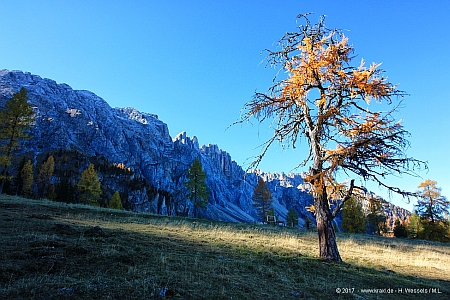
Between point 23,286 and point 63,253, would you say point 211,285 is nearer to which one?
point 23,286

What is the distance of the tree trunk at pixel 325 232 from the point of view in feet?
34.0

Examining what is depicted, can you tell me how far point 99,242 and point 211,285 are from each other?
15.5ft

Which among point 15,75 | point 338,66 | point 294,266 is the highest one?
point 15,75

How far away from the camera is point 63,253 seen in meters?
6.81

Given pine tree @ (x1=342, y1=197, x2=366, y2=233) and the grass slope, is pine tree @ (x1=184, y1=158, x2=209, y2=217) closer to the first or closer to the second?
pine tree @ (x1=342, y1=197, x2=366, y2=233)

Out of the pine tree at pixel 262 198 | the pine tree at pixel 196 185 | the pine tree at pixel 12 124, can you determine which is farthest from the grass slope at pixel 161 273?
the pine tree at pixel 262 198

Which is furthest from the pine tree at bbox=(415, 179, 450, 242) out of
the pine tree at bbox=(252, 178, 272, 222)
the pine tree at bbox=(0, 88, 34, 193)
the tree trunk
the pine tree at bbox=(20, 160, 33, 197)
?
the pine tree at bbox=(20, 160, 33, 197)

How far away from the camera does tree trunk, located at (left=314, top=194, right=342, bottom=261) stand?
10.4m

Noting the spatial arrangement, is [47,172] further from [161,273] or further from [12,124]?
[161,273]

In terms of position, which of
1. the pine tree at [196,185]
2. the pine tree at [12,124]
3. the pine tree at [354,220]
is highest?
the pine tree at [12,124]

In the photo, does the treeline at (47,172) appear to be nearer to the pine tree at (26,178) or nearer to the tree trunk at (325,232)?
the pine tree at (26,178)

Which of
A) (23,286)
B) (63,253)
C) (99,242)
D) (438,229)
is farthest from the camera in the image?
(438,229)

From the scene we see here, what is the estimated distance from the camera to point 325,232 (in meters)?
10.5

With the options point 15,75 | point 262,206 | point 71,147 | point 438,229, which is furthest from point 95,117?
point 438,229
